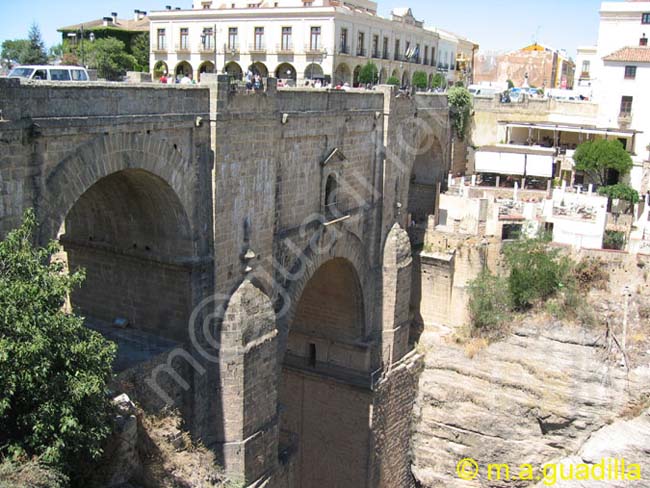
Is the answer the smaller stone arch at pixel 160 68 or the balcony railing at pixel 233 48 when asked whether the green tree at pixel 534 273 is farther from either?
the smaller stone arch at pixel 160 68

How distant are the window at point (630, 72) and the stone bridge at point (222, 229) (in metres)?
13.7

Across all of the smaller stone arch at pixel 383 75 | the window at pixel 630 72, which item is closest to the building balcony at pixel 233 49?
the smaller stone arch at pixel 383 75

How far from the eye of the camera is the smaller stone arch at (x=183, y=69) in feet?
113

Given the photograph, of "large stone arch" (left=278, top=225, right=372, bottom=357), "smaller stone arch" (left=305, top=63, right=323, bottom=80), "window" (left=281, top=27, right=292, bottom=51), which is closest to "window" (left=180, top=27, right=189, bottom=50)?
"window" (left=281, top=27, right=292, bottom=51)

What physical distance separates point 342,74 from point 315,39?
236 cm

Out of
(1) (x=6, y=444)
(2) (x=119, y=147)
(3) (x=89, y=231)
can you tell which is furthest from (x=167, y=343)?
(1) (x=6, y=444)

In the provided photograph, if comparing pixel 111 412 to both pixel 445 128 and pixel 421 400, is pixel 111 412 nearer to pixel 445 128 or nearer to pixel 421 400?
pixel 421 400

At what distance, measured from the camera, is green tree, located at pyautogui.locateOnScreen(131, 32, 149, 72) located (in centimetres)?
3966

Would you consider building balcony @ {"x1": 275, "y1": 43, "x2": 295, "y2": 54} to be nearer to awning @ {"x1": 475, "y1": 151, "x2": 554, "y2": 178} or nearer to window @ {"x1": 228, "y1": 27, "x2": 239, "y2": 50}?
window @ {"x1": 228, "y1": 27, "x2": 239, "y2": 50}

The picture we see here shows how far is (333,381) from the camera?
19281mm

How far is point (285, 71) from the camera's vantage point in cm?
3575

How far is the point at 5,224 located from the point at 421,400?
1564 cm

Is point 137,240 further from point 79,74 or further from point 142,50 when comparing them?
point 142,50

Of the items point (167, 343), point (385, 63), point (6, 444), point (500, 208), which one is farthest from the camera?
point (385, 63)
